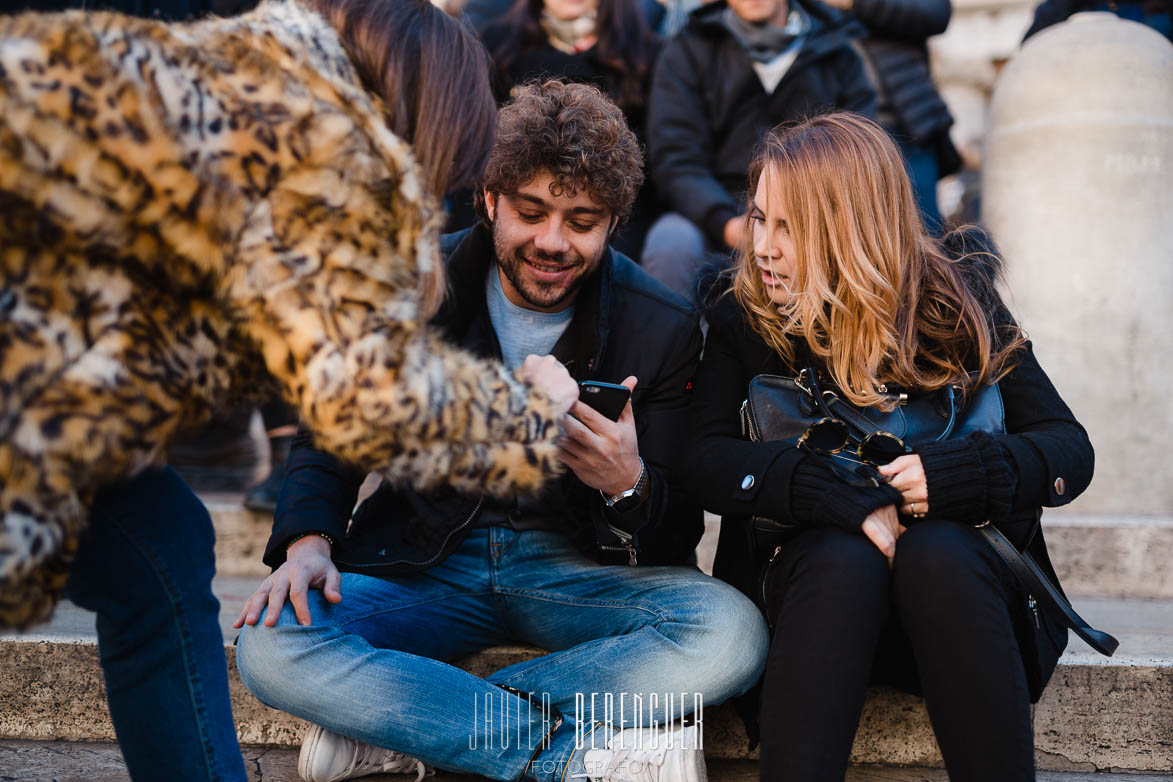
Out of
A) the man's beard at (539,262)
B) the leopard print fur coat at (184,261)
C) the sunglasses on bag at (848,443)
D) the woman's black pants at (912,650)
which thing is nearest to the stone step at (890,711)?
the woman's black pants at (912,650)

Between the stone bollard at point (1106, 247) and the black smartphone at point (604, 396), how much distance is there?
2.14 m

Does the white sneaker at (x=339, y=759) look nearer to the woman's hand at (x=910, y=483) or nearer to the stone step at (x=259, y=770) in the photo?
the stone step at (x=259, y=770)

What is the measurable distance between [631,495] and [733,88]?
205cm

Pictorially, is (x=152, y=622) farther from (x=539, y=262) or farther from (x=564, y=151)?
(x=564, y=151)

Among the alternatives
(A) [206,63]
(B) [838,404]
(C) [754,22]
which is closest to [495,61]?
(C) [754,22]

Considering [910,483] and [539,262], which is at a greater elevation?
[539,262]

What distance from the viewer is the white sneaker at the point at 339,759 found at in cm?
222

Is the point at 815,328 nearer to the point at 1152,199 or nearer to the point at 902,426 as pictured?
the point at 902,426

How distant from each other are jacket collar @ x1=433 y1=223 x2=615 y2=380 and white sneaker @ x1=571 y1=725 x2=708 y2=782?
2.84 ft

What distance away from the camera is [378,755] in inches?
90.8

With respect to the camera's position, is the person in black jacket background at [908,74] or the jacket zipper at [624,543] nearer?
the jacket zipper at [624,543]

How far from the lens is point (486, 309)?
272 centimetres

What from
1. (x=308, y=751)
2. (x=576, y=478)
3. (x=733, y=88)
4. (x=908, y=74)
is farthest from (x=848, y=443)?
(x=908, y=74)

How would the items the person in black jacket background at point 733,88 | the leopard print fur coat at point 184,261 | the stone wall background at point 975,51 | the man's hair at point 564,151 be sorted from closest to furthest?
1. the leopard print fur coat at point 184,261
2. the man's hair at point 564,151
3. the person in black jacket background at point 733,88
4. the stone wall background at point 975,51
